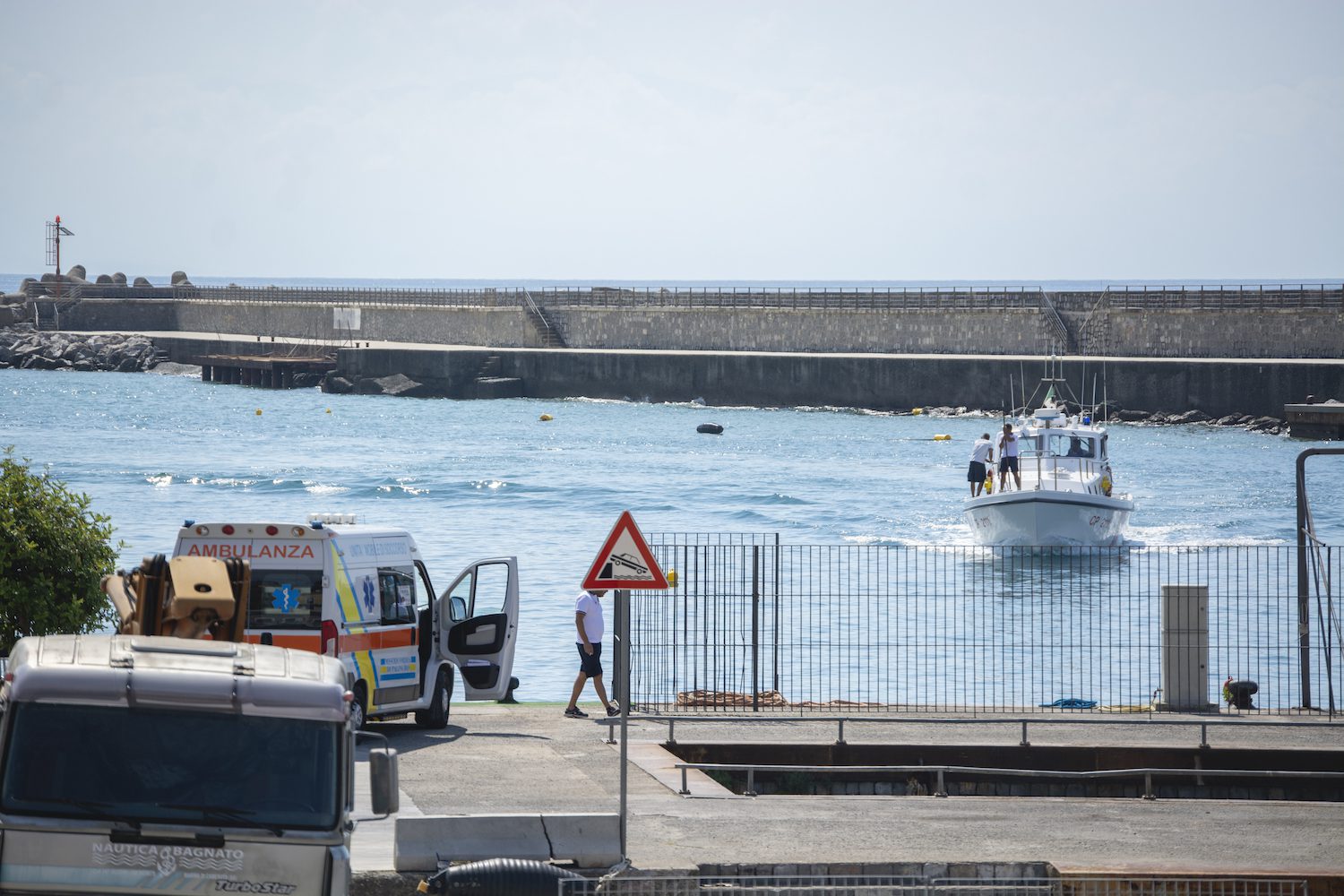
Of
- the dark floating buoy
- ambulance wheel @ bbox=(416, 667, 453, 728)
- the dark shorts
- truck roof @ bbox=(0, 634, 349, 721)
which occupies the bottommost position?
the dark floating buoy

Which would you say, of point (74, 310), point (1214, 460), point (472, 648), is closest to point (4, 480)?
point (472, 648)

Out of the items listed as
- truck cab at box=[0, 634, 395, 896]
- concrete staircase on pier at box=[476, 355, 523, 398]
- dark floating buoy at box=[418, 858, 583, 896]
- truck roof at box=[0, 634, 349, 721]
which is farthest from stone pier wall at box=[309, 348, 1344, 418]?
truck cab at box=[0, 634, 395, 896]

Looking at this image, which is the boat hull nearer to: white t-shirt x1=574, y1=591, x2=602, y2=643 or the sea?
the sea

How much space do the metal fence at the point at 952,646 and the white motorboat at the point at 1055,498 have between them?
3.00ft

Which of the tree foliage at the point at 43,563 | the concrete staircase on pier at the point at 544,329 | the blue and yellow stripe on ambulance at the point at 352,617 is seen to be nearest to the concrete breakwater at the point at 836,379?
the concrete staircase on pier at the point at 544,329

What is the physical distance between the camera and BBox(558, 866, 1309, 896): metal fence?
351 inches

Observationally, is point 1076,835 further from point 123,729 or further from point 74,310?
point 74,310

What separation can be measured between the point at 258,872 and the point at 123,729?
0.83 meters

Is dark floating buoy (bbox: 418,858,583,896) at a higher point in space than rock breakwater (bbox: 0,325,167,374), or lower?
lower

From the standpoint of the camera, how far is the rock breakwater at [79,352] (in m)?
109

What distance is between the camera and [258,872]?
22.0ft

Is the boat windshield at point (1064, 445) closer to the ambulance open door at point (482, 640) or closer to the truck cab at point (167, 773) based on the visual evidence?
the ambulance open door at point (482, 640)

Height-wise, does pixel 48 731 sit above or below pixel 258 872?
above

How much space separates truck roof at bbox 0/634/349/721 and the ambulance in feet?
15.5
